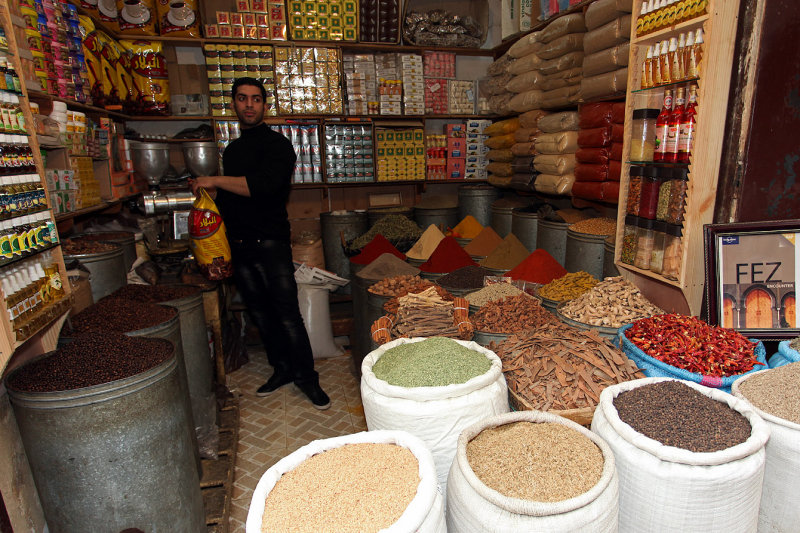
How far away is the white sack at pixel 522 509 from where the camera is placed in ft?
2.84

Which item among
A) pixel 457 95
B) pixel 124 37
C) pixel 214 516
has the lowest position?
pixel 214 516

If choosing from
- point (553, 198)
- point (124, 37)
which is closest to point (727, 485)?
point (553, 198)

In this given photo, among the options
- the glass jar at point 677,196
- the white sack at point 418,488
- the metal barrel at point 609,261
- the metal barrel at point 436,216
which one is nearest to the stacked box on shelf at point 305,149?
the metal barrel at point 436,216

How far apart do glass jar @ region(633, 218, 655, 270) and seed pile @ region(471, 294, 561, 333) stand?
45 centimetres

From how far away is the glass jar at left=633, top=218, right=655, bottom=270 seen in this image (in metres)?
1.89

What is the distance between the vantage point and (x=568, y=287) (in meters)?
2.18

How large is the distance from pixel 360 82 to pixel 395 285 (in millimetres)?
2211

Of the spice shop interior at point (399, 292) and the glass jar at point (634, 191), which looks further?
the glass jar at point (634, 191)

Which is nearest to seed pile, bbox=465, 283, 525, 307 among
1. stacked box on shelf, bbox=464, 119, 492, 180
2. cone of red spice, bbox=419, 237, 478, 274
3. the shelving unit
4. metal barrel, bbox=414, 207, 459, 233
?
cone of red spice, bbox=419, 237, 478, 274

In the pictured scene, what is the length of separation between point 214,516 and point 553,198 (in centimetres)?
305

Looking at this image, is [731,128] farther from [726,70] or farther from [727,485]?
[727,485]

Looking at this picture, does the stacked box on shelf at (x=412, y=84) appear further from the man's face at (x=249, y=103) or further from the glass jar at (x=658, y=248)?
the glass jar at (x=658, y=248)

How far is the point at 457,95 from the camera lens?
4.15 m

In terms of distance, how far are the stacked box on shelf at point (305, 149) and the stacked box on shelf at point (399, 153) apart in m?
0.52
